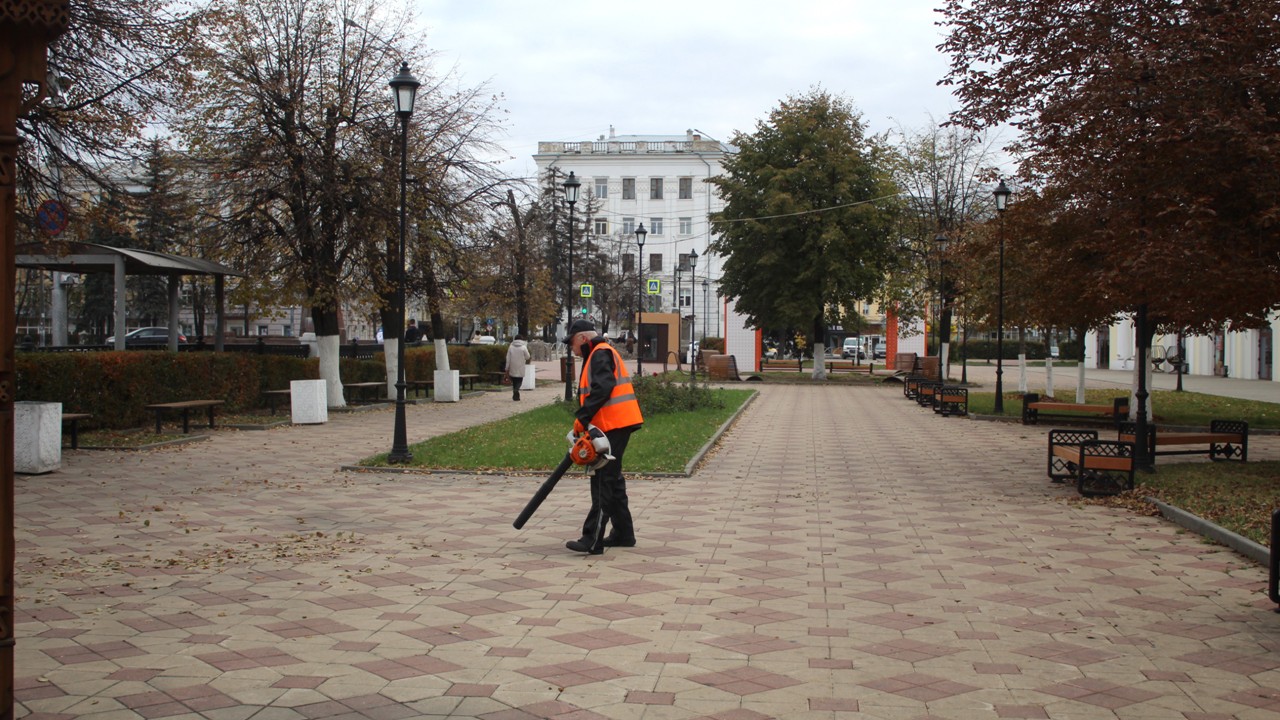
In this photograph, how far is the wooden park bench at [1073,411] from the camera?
61.7 feet

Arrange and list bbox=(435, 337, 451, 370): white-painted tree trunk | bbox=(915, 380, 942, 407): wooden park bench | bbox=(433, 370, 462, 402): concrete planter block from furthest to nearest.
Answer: bbox=(435, 337, 451, 370): white-painted tree trunk
bbox=(915, 380, 942, 407): wooden park bench
bbox=(433, 370, 462, 402): concrete planter block

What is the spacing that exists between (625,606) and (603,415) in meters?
1.90

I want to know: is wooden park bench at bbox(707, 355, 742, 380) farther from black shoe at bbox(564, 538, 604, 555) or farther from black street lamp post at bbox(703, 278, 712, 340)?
black street lamp post at bbox(703, 278, 712, 340)

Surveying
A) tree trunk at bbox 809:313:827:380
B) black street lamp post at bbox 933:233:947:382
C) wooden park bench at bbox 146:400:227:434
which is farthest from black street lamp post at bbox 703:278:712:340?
wooden park bench at bbox 146:400:227:434

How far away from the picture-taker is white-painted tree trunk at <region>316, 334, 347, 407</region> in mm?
21875

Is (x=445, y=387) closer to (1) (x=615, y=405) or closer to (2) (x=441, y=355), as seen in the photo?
(2) (x=441, y=355)

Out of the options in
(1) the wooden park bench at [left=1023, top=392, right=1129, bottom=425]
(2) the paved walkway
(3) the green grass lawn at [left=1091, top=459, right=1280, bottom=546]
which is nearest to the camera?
(2) the paved walkway

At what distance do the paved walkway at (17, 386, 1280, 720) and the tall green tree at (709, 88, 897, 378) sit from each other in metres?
28.3

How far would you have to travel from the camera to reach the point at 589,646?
5559mm

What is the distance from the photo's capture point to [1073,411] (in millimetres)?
20625

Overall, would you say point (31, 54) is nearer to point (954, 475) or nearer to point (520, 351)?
point (954, 475)

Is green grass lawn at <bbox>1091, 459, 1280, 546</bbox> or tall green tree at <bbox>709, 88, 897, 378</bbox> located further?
tall green tree at <bbox>709, 88, 897, 378</bbox>

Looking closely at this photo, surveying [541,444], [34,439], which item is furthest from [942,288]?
[34,439]

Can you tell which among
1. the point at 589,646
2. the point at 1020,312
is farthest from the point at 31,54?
the point at 1020,312
